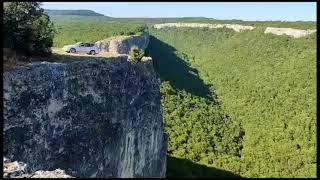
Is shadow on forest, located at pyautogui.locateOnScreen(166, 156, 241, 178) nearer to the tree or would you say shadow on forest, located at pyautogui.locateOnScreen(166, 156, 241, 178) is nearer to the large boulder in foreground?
the large boulder in foreground

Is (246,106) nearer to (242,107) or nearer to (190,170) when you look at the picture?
(242,107)

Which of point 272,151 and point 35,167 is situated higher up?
point 35,167

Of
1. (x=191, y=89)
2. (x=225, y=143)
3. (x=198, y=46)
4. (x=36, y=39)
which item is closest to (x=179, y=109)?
(x=225, y=143)

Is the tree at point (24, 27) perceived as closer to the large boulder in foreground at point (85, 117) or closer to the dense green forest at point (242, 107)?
the large boulder in foreground at point (85, 117)

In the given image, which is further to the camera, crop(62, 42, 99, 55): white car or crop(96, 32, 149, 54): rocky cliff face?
Result: crop(96, 32, 149, 54): rocky cliff face

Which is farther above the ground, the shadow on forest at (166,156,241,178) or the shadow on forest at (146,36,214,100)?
the shadow on forest at (166,156,241,178)

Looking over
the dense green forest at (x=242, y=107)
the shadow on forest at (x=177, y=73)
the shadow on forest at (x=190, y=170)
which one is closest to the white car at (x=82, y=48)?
the dense green forest at (x=242, y=107)

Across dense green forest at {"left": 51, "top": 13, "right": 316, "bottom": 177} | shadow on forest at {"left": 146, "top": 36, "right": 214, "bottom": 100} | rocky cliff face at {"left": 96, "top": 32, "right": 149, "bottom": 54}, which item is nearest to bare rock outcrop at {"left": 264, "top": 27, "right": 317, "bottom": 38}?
dense green forest at {"left": 51, "top": 13, "right": 316, "bottom": 177}

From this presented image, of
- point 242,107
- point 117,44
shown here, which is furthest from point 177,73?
point 117,44

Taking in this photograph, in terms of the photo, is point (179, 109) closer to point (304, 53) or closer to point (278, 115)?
point (278, 115)
